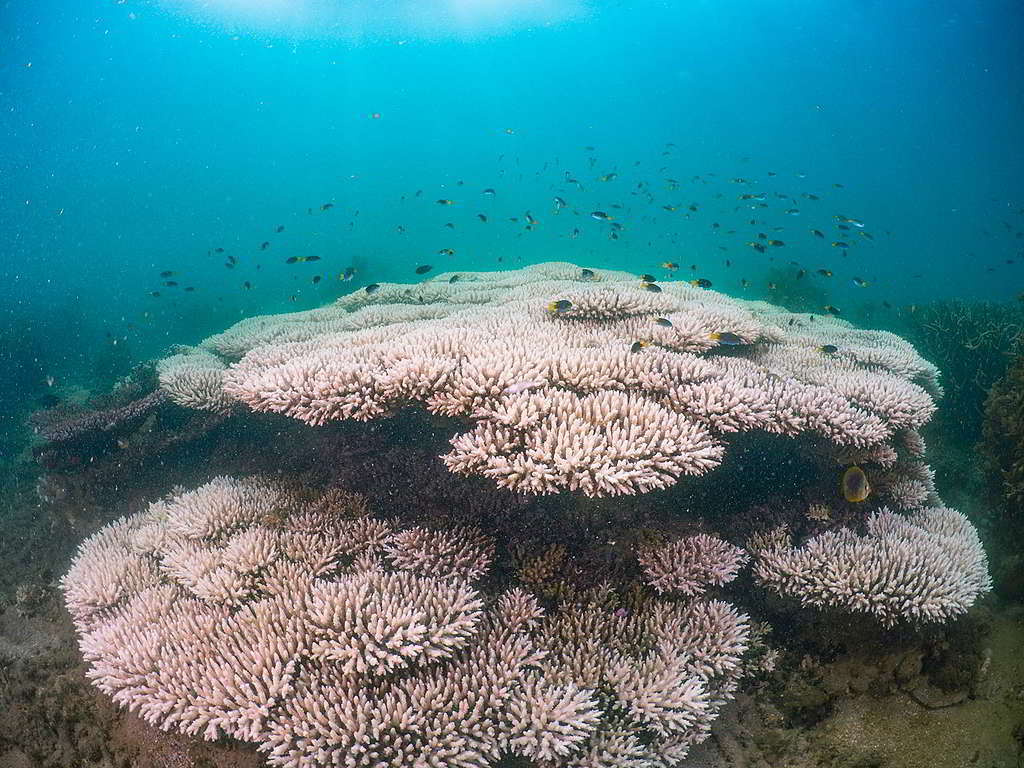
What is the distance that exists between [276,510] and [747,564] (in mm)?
4407

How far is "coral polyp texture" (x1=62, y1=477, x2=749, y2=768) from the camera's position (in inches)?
116

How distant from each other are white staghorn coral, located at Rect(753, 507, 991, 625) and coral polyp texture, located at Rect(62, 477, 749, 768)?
0.65m

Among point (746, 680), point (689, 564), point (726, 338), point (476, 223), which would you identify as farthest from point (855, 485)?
point (476, 223)

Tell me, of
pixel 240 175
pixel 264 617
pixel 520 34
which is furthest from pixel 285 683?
pixel 240 175

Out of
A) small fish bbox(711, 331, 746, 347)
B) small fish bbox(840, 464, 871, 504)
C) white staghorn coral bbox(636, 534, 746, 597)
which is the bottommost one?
white staghorn coral bbox(636, 534, 746, 597)

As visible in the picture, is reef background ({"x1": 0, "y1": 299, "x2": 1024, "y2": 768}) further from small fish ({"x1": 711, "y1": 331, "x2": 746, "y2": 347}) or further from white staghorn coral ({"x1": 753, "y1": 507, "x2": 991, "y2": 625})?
small fish ({"x1": 711, "y1": 331, "x2": 746, "y2": 347})

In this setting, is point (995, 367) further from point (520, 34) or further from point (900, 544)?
point (520, 34)

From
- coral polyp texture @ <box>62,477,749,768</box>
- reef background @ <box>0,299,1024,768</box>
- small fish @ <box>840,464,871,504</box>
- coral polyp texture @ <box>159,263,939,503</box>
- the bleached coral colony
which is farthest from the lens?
small fish @ <box>840,464,871,504</box>

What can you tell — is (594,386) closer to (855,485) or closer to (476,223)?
(855,485)

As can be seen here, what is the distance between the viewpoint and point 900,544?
4133 millimetres

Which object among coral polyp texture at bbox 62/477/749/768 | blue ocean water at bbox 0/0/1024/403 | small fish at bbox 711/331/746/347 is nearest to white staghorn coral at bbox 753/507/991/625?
coral polyp texture at bbox 62/477/749/768

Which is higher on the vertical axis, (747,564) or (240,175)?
(240,175)

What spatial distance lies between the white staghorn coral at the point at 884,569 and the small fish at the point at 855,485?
1.35 ft

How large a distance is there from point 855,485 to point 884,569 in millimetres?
672
